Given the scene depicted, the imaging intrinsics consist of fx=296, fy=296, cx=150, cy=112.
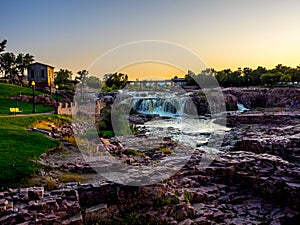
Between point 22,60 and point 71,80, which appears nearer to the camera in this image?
point 22,60

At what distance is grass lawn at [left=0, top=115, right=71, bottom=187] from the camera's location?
9309mm

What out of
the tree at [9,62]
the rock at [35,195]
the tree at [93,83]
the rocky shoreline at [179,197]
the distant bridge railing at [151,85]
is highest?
the tree at [9,62]

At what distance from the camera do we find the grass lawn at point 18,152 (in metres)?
9.31

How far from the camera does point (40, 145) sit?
42.1 ft

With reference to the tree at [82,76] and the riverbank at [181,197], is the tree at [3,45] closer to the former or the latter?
the tree at [82,76]

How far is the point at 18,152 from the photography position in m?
11.2

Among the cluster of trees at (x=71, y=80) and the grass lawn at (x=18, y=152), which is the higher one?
the cluster of trees at (x=71, y=80)

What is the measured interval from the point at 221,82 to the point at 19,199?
69.6 metres

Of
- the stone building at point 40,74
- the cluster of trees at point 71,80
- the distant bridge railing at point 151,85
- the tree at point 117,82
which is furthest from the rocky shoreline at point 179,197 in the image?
the tree at point 117,82

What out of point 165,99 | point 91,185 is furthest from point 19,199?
point 165,99

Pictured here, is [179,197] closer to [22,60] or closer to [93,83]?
[22,60]

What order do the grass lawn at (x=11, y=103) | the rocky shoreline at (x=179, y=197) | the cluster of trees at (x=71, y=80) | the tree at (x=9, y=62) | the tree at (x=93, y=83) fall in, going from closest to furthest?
1. the rocky shoreline at (x=179, y=197)
2. the grass lawn at (x=11, y=103)
3. the tree at (x=9, y=62)
4. the cluster of trees at (x=71, y=80)
5. the tree at (x=93, y=83)

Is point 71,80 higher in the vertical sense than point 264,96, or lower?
higher

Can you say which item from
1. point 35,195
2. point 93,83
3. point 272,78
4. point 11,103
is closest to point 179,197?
point 35,195
